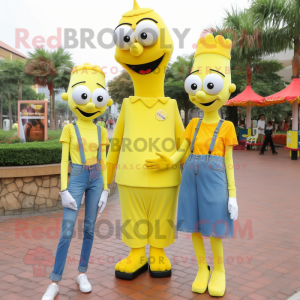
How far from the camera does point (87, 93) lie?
10.6 ft

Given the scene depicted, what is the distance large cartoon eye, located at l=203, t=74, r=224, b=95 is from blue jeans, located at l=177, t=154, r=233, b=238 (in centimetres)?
61

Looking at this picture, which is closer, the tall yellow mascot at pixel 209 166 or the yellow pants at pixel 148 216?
the tall yellow mascot at pixel 209 166

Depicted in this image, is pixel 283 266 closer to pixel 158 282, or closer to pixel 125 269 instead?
pixel 158 282

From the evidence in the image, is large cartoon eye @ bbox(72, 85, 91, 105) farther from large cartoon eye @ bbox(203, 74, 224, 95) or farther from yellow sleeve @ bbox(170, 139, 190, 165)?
large cartoon eye @ bbox(203, 74, 224, 95)

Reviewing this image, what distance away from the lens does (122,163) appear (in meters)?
3.50

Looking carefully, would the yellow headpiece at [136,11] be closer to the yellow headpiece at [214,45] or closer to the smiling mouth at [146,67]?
the smiling mouth at [146,67]

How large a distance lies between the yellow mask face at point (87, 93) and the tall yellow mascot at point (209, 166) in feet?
2.42

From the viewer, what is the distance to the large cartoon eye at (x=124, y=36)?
10.7 feet

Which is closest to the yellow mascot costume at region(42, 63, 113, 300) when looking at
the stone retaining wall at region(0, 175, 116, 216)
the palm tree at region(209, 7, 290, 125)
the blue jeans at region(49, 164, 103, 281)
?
the blue jeans at region(49, 164, 103, 281)

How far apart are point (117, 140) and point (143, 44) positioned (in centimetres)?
103

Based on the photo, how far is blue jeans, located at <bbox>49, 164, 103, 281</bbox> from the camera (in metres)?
3.01

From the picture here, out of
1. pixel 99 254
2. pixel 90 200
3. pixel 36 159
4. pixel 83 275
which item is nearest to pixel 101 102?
pixel 90 200

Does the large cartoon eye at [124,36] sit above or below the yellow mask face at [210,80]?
above

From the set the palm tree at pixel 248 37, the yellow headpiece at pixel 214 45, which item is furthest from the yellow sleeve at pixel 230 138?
the palm tree at pixel 248 37
